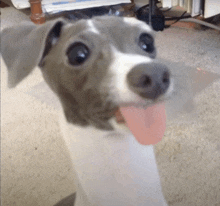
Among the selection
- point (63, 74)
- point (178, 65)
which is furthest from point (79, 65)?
point (178, 65)

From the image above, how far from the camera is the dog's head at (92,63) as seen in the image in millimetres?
232

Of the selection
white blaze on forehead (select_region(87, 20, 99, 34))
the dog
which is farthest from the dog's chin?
white blaze on forehead (select_region(87, 20, 99, 34))

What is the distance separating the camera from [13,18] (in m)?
0.34

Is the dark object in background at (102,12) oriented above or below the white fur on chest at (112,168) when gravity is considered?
above

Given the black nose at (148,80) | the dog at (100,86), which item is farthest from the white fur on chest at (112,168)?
the black nose at (148,80)

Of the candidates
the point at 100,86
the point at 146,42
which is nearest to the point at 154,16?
the point at 146,42

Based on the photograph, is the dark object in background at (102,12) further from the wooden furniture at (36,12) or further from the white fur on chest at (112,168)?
the white fur on chest at (112,168)

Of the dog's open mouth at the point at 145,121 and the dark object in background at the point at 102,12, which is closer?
the dog's open mouth at the point at 145,121

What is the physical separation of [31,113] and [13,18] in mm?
153

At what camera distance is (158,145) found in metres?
0.40

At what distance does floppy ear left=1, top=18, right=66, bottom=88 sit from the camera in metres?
0.29

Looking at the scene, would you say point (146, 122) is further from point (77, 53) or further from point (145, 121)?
point (77, 53)

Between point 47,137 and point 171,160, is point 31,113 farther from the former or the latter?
point 171,160

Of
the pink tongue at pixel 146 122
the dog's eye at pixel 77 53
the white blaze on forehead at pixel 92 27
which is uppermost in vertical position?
the white blaze on forehead at pixel 92 27
